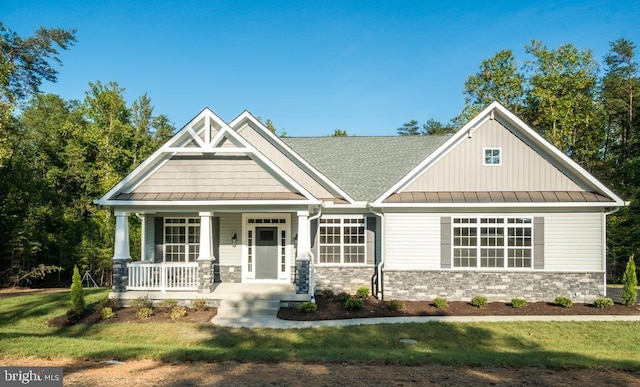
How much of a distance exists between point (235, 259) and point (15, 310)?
656 cm

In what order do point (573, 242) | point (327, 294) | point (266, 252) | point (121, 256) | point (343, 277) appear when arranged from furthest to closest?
point (266, 252)
point (343, 277)
point (327, 294)
point (573, 242)
point (121, 256)

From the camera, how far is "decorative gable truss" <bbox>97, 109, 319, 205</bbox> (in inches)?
489

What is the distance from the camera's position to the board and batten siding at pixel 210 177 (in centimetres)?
1267

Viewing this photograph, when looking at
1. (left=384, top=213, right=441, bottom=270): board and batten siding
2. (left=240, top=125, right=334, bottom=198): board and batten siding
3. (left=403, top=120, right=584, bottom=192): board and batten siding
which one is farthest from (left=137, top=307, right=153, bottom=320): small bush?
(left=403, top=120, right=584, bottom=192): board and batten siding

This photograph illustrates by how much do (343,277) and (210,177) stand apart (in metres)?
5.45

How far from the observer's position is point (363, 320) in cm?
1059

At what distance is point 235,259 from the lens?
555 inches

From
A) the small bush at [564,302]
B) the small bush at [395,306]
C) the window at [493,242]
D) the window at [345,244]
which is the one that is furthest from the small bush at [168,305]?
the small bush at [564,302]

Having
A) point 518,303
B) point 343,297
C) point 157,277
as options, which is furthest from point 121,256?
point 518,303

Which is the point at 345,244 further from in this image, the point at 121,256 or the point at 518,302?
the point at 121,256

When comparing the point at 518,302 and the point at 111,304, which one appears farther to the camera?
the point at 518,302

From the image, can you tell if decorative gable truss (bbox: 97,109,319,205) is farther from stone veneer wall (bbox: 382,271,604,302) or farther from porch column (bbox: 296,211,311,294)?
stone veneer wall (bbox: 382,271,604,302)

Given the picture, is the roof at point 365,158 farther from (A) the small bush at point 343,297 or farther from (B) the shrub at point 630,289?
(B) the shrub at point 630,289

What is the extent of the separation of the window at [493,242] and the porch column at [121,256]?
33.4 ft
